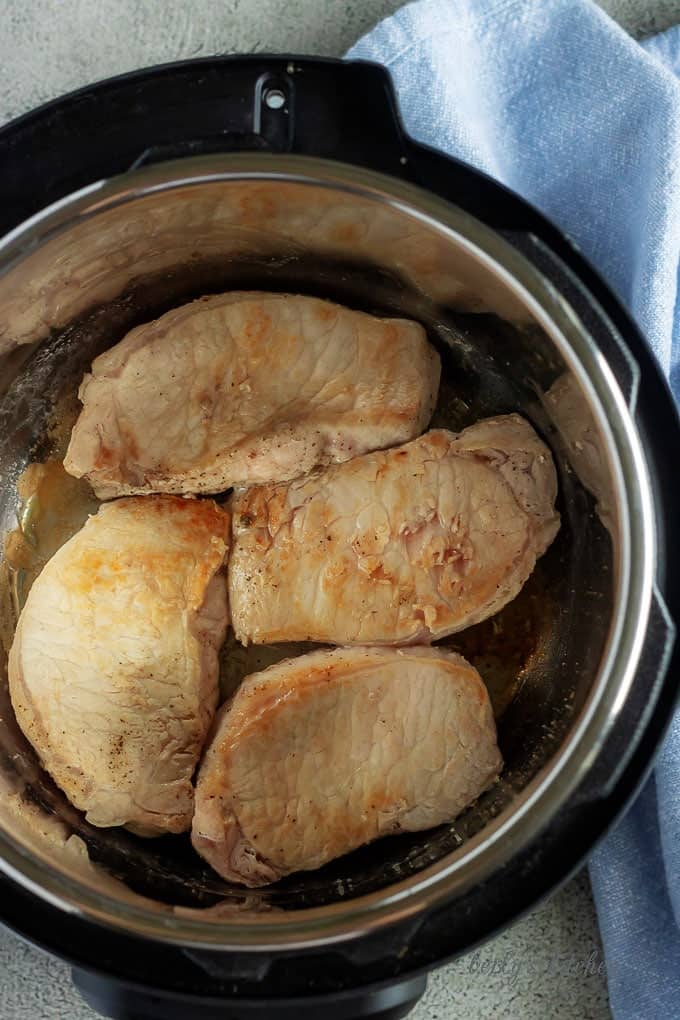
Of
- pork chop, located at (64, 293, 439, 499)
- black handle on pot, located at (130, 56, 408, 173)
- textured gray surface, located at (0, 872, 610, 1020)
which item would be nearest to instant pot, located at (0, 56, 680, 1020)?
black handle on pot, located at (130, 56, 408, 173)

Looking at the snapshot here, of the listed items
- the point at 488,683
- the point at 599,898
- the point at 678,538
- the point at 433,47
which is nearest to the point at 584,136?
the point at 433,47

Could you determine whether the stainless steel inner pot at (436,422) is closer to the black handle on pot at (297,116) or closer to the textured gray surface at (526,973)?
the black handle on pot at (297,116)

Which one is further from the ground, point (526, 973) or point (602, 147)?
point (602, 147)

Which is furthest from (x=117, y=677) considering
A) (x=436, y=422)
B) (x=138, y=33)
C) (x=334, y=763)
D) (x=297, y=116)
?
Answer: (x=138, y=33)

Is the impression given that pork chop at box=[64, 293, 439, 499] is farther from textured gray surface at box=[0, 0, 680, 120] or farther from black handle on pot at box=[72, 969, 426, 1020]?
black handle on pot at box=[72, 969, 426, 1020]

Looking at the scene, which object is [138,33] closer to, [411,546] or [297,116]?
[297,116]

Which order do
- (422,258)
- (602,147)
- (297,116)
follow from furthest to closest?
(602,147) → (422,258) → (297,116)

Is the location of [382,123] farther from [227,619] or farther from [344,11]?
[227,619]
